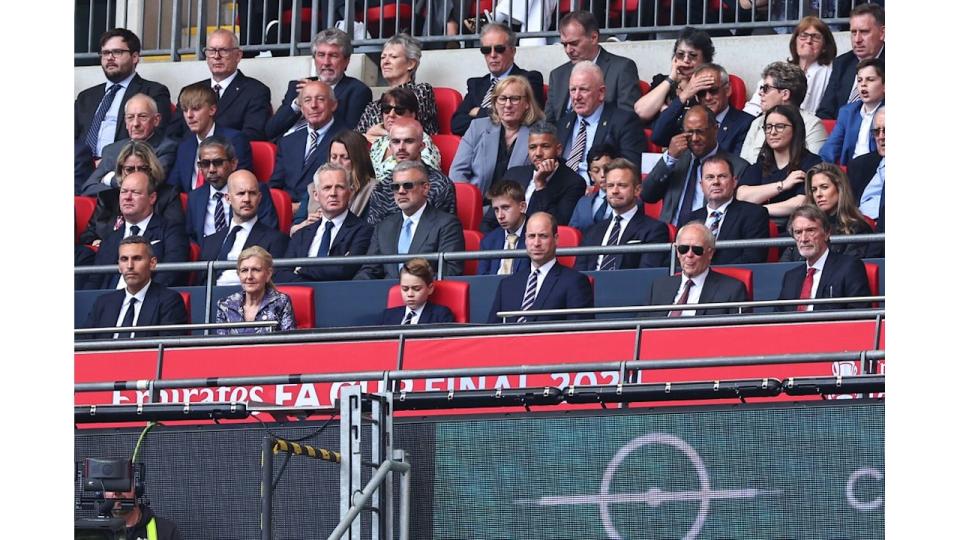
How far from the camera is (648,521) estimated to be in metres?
9.62

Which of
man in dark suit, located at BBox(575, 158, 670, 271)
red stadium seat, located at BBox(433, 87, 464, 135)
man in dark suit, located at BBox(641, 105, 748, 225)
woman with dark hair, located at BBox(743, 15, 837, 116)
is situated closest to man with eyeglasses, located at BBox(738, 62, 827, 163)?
man in dark suit, located at BBox(641, 105, 748, 225)

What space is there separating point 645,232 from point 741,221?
630 mm

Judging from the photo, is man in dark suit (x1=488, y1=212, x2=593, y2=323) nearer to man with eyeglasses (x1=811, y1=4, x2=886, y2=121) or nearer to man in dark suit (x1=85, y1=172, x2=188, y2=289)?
man in dark suit (x1=85, y1=172, x2=188, y2=289)

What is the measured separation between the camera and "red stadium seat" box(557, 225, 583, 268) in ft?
44.2

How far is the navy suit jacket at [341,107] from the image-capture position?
15672 mm

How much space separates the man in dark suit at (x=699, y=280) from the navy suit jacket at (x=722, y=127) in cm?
205

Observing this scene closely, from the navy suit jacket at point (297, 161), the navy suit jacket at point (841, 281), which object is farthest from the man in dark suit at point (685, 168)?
the navy suit jacket at point (297, 161)

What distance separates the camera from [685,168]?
13766 millimetres

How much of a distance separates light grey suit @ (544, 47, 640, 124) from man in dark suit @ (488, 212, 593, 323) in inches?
103

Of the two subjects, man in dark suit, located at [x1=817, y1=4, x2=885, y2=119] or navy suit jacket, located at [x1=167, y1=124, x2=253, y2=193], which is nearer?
man in dark suit, located at [x1=817, y1=4, x2=885, y2=119]

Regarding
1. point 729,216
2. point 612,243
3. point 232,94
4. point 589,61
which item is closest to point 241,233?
point 232,94

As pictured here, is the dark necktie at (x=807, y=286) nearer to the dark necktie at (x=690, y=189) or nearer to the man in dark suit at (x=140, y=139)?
the dark necktie at (x=690, y=189)
